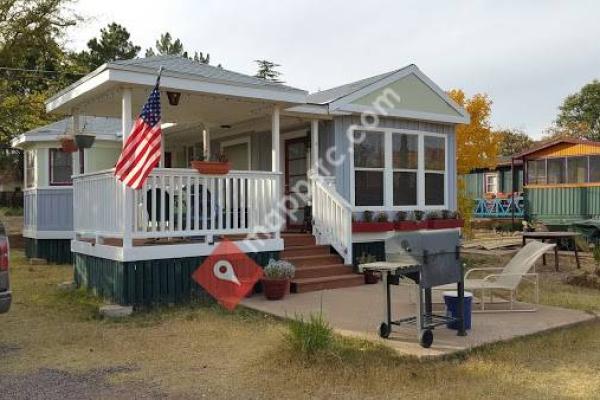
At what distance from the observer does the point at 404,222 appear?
10453 millimetres

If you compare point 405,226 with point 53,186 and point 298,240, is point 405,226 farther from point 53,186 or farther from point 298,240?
point 53,186

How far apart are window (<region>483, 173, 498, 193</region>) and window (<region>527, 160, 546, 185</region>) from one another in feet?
23.0

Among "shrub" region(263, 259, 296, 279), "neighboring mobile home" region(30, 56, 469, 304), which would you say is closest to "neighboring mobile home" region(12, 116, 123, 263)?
"neighboring mobile home" region(30, 56, 469, 304)

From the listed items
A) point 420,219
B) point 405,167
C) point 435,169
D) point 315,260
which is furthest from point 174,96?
point 435,169

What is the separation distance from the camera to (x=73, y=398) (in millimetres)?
4059

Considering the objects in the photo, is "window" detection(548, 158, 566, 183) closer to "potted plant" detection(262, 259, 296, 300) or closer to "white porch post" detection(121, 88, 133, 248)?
"potted plant" detection(262, 259, 296, 300)

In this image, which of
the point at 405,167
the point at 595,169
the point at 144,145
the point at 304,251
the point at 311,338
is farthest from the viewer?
the point at 595,169

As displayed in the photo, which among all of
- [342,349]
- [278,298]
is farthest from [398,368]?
[278,298]

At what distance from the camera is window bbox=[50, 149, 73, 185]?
43.7ft

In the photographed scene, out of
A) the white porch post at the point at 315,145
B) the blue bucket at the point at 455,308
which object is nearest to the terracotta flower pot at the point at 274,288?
the blue bucket at the point at 455,308

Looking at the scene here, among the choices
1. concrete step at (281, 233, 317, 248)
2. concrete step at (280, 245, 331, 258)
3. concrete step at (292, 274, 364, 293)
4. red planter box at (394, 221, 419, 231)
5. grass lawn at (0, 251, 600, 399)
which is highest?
red planter box at (394, 221, 419, 231)

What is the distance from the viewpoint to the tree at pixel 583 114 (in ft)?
126

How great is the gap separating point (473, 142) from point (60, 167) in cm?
1078

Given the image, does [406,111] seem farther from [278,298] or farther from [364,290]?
[278,298]
